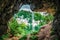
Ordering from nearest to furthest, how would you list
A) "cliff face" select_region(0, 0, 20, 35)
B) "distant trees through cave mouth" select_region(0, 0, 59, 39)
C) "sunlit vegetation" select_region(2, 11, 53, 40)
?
"distant trees through cave mouth" select_region(0, 0, 59, 39) < "cliff face" select_region(0, 0, 20, 35) < "sunlit vegetation" select_region(2, 11, 53, 40)

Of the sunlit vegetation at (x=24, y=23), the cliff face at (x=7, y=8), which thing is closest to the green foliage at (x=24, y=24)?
the sunlit vegetation at (x=24, y=23)

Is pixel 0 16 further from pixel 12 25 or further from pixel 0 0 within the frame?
pixel 12 25

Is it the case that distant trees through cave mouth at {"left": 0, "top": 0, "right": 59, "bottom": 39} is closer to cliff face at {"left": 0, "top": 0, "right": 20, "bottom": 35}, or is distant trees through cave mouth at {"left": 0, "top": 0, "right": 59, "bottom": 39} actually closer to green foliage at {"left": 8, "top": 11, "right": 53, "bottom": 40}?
cliff face at {"left": 0, "top": 0, "right": 20, "bottom": 35}

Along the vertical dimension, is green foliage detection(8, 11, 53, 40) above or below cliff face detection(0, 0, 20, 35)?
above

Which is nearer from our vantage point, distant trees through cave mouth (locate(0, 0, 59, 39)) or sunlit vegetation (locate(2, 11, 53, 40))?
distant trees through cave mouth (locate(0, 0, 59, 39))

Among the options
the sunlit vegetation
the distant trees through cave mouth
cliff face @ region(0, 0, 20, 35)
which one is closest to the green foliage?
the sunlit vegetation

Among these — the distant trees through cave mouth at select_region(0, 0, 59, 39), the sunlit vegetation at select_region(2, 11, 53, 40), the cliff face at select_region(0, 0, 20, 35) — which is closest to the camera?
the distant trees through cave mouth at select_region(0, 0, 59, 39)

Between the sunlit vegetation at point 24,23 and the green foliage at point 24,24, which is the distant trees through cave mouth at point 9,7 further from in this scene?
the green foliage at point 24,24

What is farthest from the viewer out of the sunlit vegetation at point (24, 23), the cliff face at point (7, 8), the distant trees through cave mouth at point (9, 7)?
the sunlit vegetation at point (24, 23)

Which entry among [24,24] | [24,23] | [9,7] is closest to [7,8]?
[9,7]

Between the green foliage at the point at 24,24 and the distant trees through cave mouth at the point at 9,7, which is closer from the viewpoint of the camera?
the distant trees through cave mouth at the point at 9,7

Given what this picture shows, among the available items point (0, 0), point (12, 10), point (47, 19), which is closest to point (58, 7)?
point (0, 0)

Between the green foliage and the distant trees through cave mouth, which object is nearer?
the distant trees through cave mouth

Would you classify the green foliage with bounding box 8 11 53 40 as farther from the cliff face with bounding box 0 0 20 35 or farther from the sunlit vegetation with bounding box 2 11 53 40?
the cliff face with bounding box 0 0 20 35
